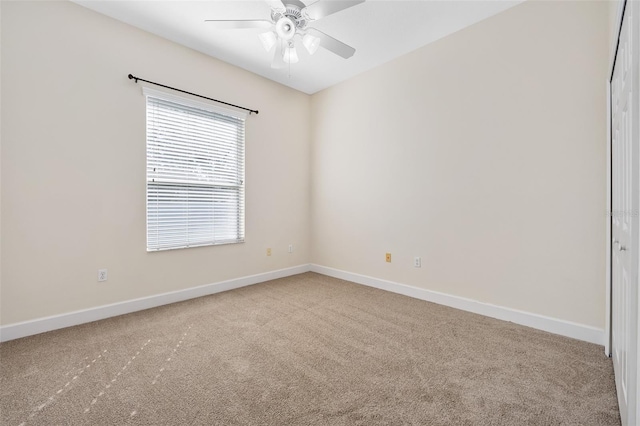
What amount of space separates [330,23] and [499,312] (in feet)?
10.5

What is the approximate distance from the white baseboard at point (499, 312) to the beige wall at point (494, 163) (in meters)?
0.06

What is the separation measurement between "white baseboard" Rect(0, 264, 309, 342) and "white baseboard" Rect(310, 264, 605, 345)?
1.66m

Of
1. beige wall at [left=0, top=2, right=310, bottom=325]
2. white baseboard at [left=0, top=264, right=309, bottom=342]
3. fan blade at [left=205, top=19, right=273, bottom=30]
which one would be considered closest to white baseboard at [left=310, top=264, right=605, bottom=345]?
white baseboard at [left=0, top=264, right=309, bottom=342]

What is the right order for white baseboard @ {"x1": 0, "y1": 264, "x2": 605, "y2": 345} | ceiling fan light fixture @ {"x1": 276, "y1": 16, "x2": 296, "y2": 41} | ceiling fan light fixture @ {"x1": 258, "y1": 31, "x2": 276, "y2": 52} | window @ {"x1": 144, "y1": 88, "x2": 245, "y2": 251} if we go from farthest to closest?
window @ {"x1": 144, "y1": 88, "x2": 245, "y2": 251}
ceiling fan light fixture @ {"x1": 258, "y1": 31, "x2": 276, "y2": 52}
white baseboard @ {"x1": 0, "y1": 264, "x2": 605, "y2": 345}
ceiling fan light fixture @ {"x1": 276, "y1": 16, "x2": 296, "y2": 41}

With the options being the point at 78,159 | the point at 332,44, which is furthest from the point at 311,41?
the point at 78,159

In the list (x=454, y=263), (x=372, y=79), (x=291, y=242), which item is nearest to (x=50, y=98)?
(x=291, y=242)

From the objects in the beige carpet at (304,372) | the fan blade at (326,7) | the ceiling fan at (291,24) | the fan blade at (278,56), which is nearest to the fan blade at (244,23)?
the ceiling fan at (291,24)

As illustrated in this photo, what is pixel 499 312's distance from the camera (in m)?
2.67

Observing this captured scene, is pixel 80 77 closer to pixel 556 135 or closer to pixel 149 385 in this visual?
pixel 149 385

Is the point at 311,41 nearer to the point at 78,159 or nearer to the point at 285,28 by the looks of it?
the point at 285,28

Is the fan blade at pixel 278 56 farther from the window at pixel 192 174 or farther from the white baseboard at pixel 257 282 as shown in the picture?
the white baseboard at pixel 257 282

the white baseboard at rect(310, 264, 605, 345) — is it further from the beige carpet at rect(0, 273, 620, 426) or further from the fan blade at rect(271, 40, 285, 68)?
the fan blade at rect(271, 40, 285, 68)

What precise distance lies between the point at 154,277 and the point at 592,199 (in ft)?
13.3

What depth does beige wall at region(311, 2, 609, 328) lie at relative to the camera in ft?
7.36
